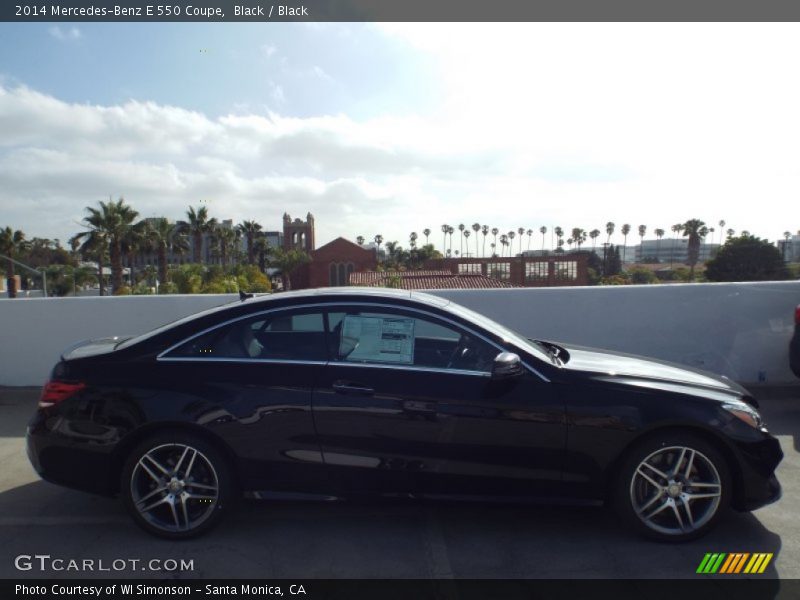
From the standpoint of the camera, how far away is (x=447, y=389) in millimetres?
3709

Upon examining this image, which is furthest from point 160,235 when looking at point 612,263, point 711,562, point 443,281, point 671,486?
point 711,562

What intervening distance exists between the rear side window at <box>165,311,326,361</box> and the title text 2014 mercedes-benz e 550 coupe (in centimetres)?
2

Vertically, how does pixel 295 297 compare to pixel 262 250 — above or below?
below

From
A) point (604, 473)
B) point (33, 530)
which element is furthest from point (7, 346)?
point (604, 473)

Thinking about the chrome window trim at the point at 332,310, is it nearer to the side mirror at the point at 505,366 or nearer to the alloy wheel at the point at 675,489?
the side mirror at the point at 505,366

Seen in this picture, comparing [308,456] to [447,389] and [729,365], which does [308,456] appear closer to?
[447,389]

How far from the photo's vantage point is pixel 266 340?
4.00 meters

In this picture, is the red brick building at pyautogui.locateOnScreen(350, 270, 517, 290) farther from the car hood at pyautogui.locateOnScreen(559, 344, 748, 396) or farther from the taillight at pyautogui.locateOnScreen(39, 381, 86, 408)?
the taillight at pyautogui.locateOnScreen(39, 381, 86, 408)

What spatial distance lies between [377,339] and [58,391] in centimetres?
202

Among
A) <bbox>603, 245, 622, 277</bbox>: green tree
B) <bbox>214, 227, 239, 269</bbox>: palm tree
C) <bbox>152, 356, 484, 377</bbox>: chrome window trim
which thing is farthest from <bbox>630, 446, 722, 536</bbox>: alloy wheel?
<bbox>214, 227, 239, 269</bbox>: palm tree

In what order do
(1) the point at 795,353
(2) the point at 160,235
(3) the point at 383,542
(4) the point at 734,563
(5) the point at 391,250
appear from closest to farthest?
(4) the point at 734,563, (3) the point at 383,542, (1) the point at 795,353, (2) the point at 160,235, (5) the point at 391,250

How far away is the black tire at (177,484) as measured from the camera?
12.4 feet

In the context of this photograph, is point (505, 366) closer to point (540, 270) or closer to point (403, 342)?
point (403, 342)

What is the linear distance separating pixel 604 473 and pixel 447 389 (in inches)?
42.2
